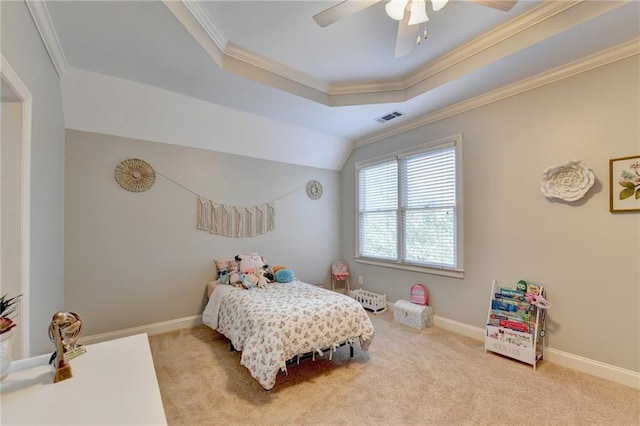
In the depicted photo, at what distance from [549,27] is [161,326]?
4675 millimetres

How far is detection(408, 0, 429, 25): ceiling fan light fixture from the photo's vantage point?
1.63m

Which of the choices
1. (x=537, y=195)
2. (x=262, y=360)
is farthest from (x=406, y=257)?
(x=262, y=360)

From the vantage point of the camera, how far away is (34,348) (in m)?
1.64

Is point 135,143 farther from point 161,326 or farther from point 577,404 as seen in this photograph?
point 577,404

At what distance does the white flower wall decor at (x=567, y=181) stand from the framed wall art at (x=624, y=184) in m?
0.13

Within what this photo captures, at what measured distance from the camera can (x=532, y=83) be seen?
262 cm

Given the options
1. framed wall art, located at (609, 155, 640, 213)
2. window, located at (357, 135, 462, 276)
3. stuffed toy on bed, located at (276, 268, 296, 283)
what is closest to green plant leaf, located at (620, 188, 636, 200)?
framed wall art, located at (609, 155, 640, 213)

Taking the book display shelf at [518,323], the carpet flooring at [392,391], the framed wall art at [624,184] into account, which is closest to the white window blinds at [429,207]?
the book display shelf at [518,323]

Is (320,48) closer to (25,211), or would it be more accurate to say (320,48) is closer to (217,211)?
(217,211)

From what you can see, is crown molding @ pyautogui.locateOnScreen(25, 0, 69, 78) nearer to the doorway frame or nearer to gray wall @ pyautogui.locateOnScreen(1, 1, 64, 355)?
gray wall @ pyautogui.locateOnScreen(1, 1, 64, 355)

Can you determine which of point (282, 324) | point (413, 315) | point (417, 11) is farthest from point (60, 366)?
point (413, 315)

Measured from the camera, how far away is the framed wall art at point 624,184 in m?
2.11

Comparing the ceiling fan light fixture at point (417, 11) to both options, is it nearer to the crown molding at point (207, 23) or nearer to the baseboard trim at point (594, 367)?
the crown molding at point (207, 23)

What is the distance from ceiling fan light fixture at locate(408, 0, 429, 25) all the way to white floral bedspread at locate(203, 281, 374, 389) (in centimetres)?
226
